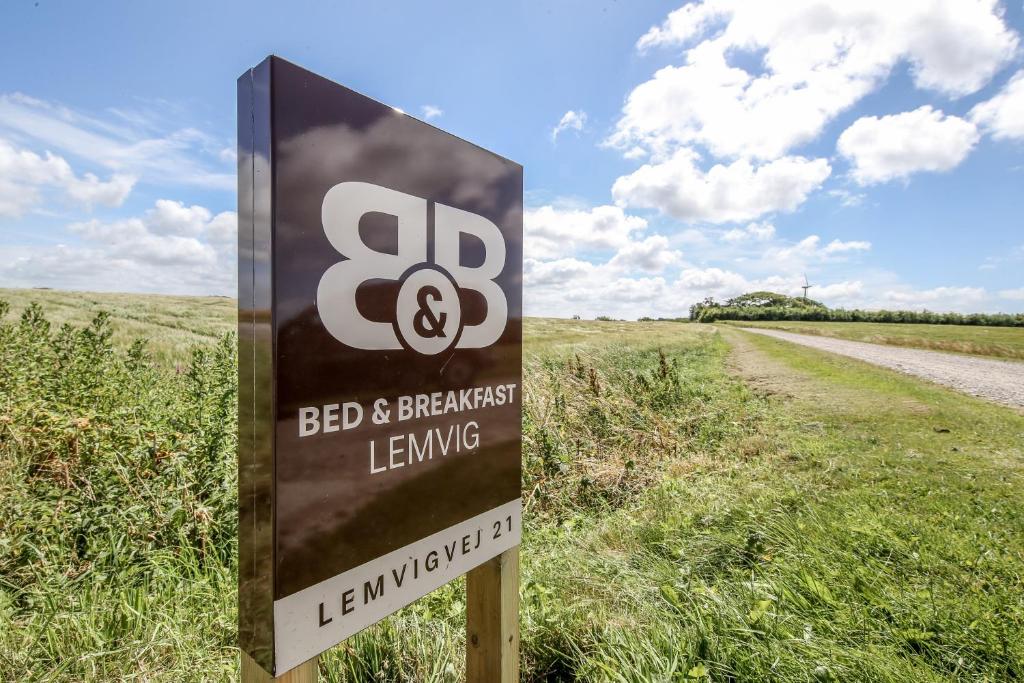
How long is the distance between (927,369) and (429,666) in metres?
20.2

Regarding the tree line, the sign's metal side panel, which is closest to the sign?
the sign's metal side panel

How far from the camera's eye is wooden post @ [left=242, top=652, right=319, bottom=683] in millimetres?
1252

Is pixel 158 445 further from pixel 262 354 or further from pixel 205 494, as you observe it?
pixel 262 354

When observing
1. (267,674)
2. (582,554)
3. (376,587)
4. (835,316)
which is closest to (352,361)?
(376,587)

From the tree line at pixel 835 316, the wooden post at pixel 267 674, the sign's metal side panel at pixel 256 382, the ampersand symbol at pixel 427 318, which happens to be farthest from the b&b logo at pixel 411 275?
the tree line at pixel 835 316

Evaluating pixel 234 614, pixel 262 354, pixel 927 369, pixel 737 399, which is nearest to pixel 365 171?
pixel 262 354

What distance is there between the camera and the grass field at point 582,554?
7.23ft

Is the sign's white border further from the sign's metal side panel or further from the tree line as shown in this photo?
the tree line

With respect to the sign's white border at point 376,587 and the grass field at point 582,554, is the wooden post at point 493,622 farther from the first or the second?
the grass field at point 582,554

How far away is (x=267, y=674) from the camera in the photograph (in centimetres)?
124

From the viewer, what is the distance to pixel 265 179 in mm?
1216

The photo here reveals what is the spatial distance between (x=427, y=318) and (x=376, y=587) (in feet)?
2.78

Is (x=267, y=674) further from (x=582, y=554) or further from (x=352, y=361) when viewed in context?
(x=582, y=554)

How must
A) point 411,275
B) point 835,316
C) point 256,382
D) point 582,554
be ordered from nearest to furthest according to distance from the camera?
point 256,382 → point 411,275 → point 582,554 → point 835,316
